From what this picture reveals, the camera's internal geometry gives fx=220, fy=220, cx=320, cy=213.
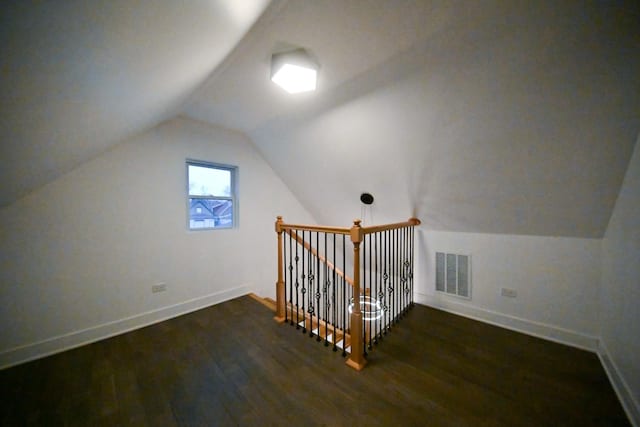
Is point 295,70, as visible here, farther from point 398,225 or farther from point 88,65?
point 398,225

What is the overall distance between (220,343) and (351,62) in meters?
2.77

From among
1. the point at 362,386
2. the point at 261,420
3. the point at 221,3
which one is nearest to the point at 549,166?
the point at 362,386

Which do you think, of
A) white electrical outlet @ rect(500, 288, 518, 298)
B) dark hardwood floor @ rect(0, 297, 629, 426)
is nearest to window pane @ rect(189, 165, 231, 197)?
dark hardwood floor @ rect(0, 297, 629, 426)

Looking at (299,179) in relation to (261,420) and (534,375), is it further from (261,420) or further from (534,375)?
(534,375)

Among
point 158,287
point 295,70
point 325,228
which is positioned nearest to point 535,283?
point 325,228

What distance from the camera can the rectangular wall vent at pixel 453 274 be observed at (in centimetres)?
265

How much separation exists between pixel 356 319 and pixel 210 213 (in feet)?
7.93

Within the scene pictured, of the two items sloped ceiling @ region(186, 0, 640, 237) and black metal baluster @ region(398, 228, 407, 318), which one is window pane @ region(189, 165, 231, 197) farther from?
black metal baluster @ region(398, 228, 407, 318)

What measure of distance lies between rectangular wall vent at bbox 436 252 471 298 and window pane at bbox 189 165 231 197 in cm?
312

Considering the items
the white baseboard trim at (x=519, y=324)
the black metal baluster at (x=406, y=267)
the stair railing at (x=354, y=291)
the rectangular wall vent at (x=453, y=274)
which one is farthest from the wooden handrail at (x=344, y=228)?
the white baseboard trim at (x=519, y=324)

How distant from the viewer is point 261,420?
4.54 ft

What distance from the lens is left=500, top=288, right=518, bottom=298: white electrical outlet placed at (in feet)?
7.72

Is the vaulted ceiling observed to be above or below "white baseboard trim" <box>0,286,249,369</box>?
above

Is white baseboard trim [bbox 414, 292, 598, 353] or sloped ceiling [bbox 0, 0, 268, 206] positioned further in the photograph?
white baseboard trim [bbox 414, 292, 598, 353]
